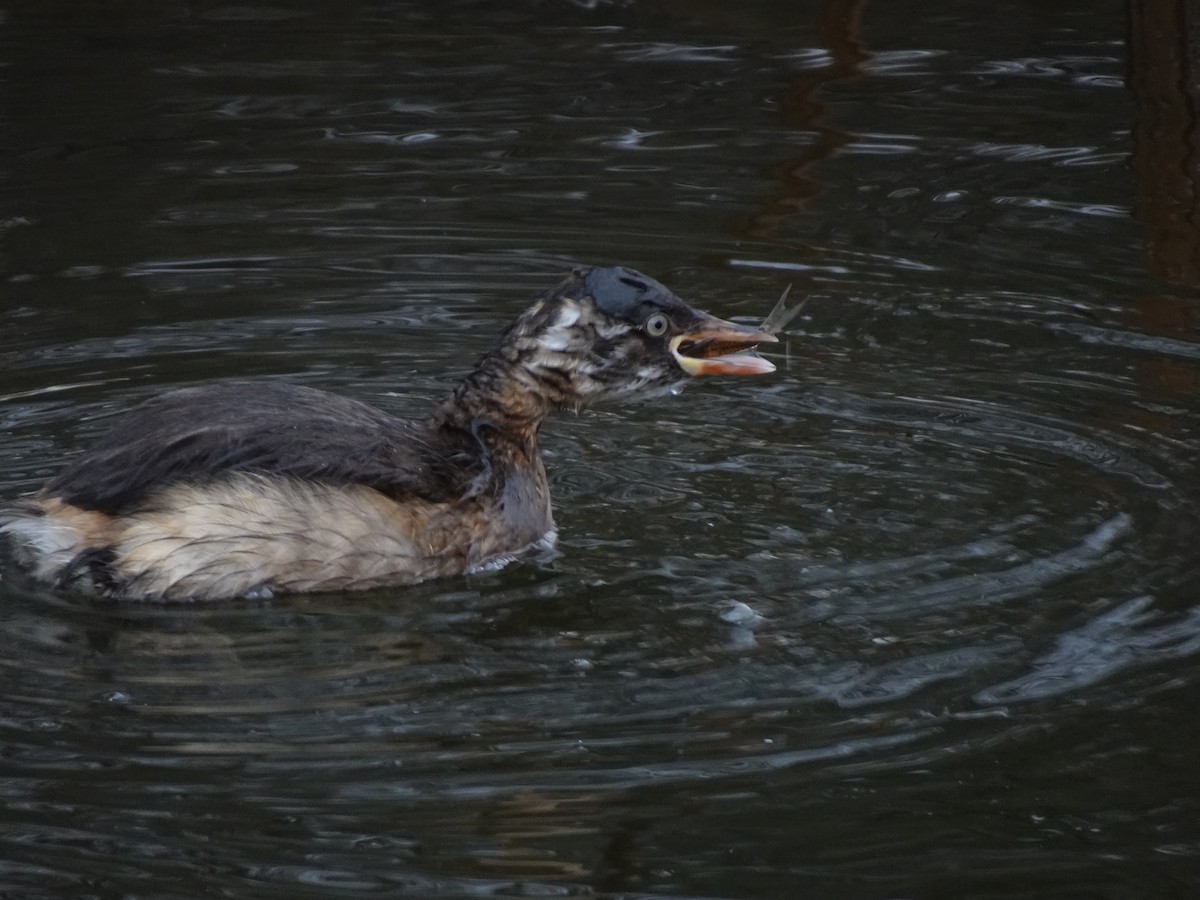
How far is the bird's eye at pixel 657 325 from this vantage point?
579cm

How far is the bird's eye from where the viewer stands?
5789 mm

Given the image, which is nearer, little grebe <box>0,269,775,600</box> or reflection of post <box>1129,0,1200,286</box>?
little grebe <box>0,269,775,600</box>

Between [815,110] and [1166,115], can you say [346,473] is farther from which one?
[815,110]

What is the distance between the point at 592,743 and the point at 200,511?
1372 millimetres

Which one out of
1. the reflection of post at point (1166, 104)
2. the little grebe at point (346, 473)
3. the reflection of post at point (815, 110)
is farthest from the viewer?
the reflection of post at point (815, 110)

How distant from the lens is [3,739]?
4430mm

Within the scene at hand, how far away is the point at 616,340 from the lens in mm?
5789

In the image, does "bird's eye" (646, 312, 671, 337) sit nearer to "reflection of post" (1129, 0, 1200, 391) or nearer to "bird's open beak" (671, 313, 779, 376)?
"bird's open beak" (671, 313, 779, 376)

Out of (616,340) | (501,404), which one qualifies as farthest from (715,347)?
(501,404)

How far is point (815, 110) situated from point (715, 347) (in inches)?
189

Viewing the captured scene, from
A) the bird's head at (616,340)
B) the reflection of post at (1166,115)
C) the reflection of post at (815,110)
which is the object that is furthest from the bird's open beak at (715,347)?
the reflection of post at (1166,115)

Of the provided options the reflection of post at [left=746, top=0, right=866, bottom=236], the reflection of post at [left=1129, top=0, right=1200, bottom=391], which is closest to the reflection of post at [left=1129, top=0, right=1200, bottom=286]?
the reflection of post at [left=1129, top=0, right=1200, bottom=391]

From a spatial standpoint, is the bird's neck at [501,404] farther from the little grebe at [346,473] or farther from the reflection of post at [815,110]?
the reflection of post at [815,110]

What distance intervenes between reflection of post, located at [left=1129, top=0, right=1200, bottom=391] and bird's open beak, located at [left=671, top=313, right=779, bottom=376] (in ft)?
10.6
